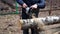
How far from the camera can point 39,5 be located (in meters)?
3.90

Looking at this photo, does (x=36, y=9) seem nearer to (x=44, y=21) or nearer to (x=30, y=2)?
(x=30, y=2)

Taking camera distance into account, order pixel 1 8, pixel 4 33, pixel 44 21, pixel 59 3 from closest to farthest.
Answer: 1. pixel 44 21
2. pixel 4 33
3. pixel 1 8
4. pixel 59 3

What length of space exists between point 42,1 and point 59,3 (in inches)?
321

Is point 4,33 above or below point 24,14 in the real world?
below

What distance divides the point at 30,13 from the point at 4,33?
3.56 metres

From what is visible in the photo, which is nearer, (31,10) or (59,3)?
(31,10)

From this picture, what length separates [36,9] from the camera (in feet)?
13.3

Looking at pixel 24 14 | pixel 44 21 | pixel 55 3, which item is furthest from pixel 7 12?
pixel 44 21

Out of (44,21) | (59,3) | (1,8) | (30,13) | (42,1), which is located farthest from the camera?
(59,3)

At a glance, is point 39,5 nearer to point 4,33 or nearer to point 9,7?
point 4,33

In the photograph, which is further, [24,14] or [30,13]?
[24,14]

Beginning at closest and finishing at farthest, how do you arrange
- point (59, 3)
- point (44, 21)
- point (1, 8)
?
point (44, 21) < point (1, 8) < point (59, 3)

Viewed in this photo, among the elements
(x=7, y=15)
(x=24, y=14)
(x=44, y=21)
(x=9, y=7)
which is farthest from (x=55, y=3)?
(x=44, y=21)

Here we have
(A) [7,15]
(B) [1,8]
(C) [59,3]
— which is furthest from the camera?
(C) [59,3]
